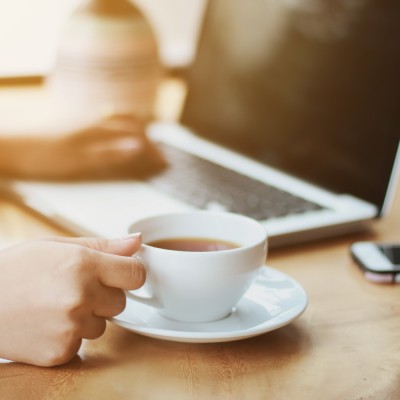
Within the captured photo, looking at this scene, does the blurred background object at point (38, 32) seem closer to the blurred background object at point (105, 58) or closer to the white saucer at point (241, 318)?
the blurred background object at point (105, 58)

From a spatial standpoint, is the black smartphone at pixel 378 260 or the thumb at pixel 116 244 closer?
the thumb at pixel 116 244

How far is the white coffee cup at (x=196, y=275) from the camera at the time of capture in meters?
0.59

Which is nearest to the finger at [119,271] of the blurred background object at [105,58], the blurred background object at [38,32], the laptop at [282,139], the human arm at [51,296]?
the human arm at [51,296]

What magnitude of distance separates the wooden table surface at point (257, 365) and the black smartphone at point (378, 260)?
32 millimetres

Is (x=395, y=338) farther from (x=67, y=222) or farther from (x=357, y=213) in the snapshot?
(x=67, y=222)

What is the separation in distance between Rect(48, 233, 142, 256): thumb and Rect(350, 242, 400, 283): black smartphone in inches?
11.1

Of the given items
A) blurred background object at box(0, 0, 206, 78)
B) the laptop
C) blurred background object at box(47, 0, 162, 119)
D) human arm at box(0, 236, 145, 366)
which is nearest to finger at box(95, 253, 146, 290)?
human arm at box(0, 236, 145, 366)

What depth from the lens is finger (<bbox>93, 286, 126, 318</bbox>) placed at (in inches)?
23.1

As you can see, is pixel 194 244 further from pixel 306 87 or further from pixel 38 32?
pixel 38 32

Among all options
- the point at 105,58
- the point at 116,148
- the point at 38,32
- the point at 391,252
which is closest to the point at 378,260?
the point at 391,252

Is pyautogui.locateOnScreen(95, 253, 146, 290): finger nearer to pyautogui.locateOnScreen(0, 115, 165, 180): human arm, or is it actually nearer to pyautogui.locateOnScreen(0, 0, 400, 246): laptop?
pyautogui.locateOnScreen(0, 0, 400, 246): laptop

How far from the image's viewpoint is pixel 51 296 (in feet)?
1.86

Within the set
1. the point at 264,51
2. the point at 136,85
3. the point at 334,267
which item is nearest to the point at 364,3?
the point at 264,51

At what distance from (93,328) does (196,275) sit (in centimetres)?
9
